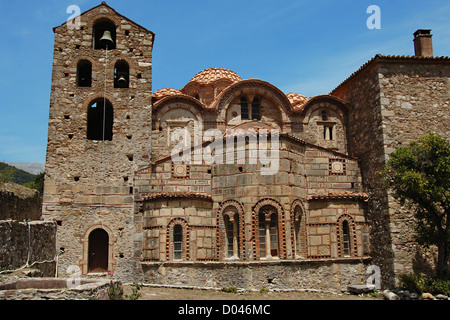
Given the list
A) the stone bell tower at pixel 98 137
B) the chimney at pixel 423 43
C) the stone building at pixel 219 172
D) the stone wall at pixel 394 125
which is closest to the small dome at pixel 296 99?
the stone building at pixel 219 172

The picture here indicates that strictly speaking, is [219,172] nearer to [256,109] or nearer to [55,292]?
[256,109]

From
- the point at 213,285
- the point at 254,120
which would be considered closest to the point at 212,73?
the point at 254,120

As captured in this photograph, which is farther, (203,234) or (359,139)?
(359,139)

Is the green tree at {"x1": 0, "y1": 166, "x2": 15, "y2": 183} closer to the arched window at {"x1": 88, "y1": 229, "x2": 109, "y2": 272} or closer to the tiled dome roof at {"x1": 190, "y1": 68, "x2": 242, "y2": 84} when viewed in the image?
the arched window at {"x1": 88, "y1": 229, "x2": 109, "y2": 272}

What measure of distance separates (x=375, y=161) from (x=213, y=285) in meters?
7.64

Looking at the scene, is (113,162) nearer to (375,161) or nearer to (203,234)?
(203,234)

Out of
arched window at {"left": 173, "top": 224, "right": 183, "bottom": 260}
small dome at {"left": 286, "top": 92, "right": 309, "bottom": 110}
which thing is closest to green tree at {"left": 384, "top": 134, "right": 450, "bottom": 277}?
small dome at {"left": 286, "top": 92, "right": 309, "bottom": 110}

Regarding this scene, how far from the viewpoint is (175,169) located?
56.0ft

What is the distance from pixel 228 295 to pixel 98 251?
5.43 metres

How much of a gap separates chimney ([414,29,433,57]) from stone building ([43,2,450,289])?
0.08m

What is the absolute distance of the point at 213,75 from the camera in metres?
22.1

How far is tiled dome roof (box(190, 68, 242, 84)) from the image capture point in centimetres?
2183

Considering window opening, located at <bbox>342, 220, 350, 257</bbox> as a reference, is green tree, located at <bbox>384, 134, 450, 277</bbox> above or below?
above

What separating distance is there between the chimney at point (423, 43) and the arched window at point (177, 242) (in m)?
12.1
